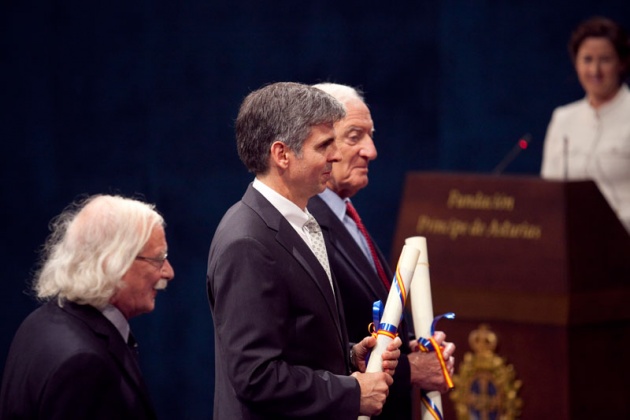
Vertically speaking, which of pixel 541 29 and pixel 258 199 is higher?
pixel 541 29

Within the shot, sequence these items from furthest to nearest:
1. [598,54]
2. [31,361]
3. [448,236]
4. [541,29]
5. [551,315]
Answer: [541,29] < [598,54] < [448,236] < [551,315] < [31,361]

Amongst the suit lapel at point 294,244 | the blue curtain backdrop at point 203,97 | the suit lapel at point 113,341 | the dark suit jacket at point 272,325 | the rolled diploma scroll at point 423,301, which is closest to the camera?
the dark suit jacket at point 272,325

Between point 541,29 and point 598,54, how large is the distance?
3.59 ft

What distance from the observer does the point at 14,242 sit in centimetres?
642

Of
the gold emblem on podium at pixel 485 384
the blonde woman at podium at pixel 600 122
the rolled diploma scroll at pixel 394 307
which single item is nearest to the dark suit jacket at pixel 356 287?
the rolled diploma scroll at pixel 394 307

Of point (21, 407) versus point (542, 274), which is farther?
point (542, 274)

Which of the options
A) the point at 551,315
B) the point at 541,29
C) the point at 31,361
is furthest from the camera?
the point at 541,29

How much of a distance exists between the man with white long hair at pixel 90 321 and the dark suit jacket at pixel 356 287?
481 millimetres

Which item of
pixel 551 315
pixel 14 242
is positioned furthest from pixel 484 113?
pixel 14 242

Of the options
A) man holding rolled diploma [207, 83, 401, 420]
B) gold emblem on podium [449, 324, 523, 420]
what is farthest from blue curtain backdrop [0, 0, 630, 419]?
man holding rolled diploma [207, 83, 401, 420]

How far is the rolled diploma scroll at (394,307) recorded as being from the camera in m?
2.58

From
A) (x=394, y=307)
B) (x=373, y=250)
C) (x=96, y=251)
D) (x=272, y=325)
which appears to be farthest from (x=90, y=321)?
(x=373, y=250)

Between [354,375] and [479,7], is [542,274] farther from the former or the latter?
[479,7]

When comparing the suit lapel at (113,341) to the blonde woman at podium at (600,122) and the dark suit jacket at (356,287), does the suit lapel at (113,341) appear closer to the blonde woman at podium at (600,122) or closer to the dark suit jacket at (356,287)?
the dark suit jacket at (356,287)
